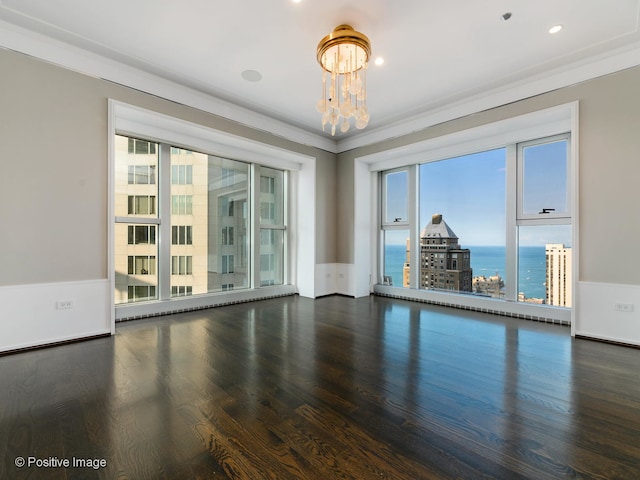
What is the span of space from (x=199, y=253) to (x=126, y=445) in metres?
3.56

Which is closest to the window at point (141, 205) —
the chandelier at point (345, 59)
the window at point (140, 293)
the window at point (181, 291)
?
the window at point (140, 293)

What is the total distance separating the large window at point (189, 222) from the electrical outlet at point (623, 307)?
197 inches

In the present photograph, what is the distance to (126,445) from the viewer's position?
1.56m

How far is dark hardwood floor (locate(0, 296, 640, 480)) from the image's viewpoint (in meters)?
1.44

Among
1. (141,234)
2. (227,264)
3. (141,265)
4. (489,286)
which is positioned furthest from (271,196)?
(489,286)

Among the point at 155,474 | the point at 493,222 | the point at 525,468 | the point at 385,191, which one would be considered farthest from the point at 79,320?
the point at 493,222

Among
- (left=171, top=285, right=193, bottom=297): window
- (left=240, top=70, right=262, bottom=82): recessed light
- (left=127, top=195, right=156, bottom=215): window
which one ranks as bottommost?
(left=171, top=285, right=193, bottom=297): window

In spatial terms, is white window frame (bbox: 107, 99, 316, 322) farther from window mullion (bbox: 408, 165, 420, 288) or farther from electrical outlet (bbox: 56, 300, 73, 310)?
window mullion (bbox: 408, 165, 420, 288)

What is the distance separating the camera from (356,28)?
9.37 feet

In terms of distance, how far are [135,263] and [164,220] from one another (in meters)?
0.73

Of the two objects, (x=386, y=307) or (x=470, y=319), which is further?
(x=386, y=307)

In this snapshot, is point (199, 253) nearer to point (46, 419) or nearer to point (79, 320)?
point (79, 320)

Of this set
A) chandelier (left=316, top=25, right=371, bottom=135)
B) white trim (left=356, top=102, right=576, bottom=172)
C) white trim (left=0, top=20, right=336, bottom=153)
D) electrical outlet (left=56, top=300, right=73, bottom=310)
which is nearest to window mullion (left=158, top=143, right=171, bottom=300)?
white trim (left=0, top=20, right=336, bottom=153)

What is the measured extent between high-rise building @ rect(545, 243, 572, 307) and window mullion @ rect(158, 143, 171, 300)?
556 centimetres
